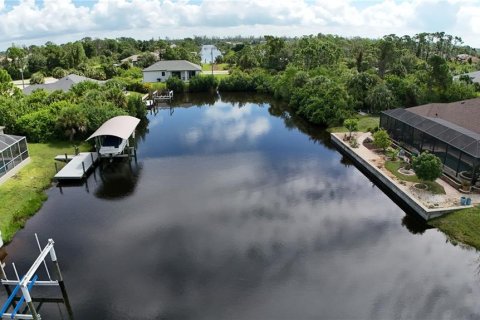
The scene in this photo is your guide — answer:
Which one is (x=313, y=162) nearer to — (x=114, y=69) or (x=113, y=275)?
(x=113, y=275)

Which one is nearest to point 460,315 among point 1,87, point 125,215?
point 125,215

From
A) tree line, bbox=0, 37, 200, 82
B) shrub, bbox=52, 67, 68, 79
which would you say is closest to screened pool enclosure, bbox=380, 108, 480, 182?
tree line, bbox=0, 37, 200, 82

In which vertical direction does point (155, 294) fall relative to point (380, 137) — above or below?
below

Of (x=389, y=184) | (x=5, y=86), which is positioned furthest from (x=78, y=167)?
(x=5, y=86)

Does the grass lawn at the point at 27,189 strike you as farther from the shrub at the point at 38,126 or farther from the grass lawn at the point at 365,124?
the grass lawn at the point at 365,124

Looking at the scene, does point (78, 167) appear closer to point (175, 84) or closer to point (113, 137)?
point (113, 137)
